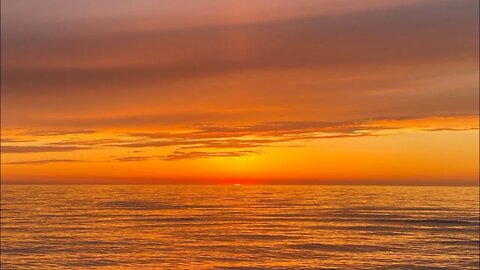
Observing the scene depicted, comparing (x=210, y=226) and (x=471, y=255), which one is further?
(x=210, y=226)

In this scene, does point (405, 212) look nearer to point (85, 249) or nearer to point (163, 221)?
point (163, 221)

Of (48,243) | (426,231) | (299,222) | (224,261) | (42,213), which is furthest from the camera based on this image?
(42,213)

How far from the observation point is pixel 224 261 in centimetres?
3372

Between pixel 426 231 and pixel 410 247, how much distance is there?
436 inches

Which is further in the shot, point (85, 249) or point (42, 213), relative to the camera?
point (42, 213)

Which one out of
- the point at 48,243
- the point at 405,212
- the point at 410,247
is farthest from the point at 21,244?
the point at 405,212

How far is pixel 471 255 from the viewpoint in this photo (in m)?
36.5

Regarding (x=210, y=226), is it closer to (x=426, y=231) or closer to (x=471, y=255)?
(x=426, y=231)

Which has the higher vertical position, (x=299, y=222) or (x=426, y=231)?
(x=299, y=222)

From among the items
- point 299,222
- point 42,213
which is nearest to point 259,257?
point 299,222

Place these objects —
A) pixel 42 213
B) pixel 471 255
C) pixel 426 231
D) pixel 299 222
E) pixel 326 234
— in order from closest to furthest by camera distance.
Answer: pixel 471 255
pixel 326 234
pixel 426 231
pixel 299 222
pixel 42 213

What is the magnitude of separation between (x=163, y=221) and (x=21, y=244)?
1986cm

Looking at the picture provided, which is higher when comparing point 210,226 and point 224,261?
point 210,226

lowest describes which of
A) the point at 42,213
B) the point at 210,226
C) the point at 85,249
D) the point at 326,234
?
the point at 85,249
